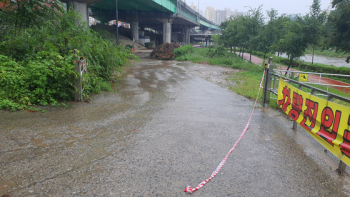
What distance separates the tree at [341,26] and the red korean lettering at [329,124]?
18.6 m

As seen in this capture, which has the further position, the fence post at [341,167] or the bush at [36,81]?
the bush at [36,81]

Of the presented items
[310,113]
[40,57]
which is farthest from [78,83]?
[310,113]

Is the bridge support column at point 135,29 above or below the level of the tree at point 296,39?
above

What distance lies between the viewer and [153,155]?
174 inches

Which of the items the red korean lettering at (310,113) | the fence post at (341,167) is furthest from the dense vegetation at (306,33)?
Result: the fence post at (341,167)

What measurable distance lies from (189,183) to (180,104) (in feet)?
17.2

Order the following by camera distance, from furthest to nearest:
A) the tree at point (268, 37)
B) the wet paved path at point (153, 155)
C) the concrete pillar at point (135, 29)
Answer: the concrete pillar at point (135, 29) → the tree at point (268, 37) → the wet paved path at point (153, 155)

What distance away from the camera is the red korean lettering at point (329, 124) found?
4.11 meters

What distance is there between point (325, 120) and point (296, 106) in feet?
4.72

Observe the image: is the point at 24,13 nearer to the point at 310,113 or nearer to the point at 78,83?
the point at 78,83

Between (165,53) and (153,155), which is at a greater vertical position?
(165,53)

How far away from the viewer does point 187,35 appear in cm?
9206

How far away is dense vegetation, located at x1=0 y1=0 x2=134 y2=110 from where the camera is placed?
695 centimetres

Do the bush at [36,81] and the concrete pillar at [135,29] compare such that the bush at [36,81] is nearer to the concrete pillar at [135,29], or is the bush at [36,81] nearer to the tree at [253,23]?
the tree at [253,23]
